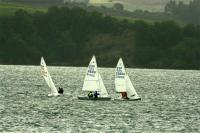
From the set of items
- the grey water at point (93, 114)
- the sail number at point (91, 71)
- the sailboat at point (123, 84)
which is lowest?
the grey water at point (93, 114)

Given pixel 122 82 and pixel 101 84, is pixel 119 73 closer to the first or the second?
pixel 122 82

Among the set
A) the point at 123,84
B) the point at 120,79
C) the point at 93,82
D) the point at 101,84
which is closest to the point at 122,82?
the point at 123,84

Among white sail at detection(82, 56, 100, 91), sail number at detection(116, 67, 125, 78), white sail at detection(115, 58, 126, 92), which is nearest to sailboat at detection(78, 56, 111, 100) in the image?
white sail at detection(82, 56, 100, 91)

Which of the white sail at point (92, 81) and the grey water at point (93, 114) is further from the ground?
→ the white sail at point (92, 81)

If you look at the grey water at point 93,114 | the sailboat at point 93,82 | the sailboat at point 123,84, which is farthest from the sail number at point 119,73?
the grey water at point 93,114

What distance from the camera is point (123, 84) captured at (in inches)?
5453

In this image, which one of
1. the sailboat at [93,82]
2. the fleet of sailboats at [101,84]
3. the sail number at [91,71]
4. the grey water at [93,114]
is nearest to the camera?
the grey water at [93,114]

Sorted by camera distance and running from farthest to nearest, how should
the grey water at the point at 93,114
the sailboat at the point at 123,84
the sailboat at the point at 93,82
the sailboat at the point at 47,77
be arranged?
the sailboat at the point at 47,77 < the sailboat at the point at 123,84 < the sailboat at the point at 93,82 < the grey water at the point at 93,114

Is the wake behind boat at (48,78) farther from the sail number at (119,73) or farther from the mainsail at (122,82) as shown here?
the mainsail at (122,82)

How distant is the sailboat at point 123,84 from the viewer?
138500mm

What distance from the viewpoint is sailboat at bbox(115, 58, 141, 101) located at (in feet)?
454

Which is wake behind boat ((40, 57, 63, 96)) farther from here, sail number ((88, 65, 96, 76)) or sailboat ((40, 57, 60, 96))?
sail number ((88, 65, 96, 76))

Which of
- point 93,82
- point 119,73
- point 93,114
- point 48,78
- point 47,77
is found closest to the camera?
point 93,114

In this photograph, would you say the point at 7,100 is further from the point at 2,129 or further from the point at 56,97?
the point at 2,129
